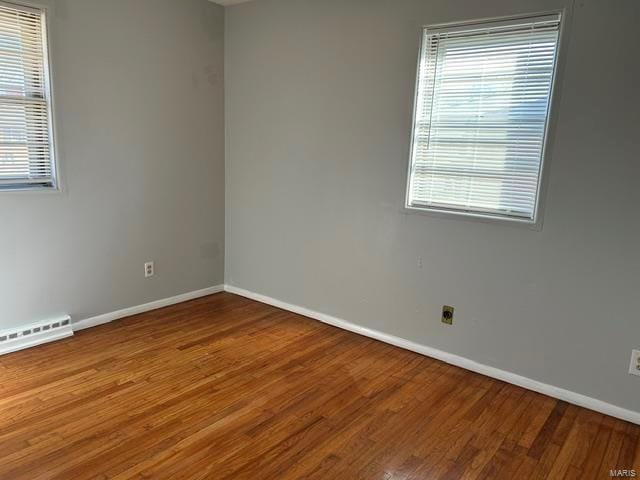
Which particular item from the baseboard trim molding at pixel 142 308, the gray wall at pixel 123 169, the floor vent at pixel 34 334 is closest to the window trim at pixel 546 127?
the gray wall at pixel 123 169

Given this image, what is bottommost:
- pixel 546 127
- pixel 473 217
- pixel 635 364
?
pixel 635 364

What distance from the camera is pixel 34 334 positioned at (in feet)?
10.1

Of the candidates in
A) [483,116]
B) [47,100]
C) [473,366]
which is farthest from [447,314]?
[47,100]

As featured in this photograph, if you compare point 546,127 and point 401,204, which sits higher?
point 546,127

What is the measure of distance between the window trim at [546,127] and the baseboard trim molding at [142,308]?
2.11 m

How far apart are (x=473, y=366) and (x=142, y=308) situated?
8.36ft

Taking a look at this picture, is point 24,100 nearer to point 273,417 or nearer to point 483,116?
point 273,417

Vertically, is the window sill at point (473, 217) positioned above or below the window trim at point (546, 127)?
below

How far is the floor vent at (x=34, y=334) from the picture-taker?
2.98 m

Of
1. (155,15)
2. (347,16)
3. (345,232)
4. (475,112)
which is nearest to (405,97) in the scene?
(475,112)

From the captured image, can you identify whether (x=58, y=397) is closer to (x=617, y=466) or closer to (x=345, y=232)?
(x=345, y=232)

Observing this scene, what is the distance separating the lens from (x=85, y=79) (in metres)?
3.17

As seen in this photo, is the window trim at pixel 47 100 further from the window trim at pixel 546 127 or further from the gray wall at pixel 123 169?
the window trim at pixel 546 127

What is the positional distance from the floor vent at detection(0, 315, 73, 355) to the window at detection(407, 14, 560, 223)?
253 centimetres
